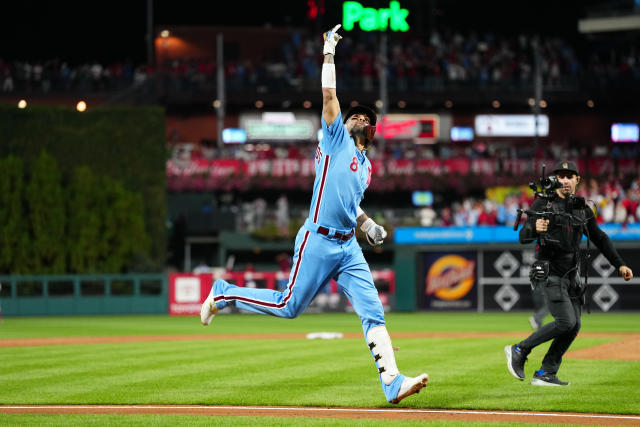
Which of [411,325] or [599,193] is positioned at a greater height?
[599,193]

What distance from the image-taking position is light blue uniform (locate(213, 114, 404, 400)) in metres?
8.05

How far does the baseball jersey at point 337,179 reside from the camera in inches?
316

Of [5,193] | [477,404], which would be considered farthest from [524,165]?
[477,404]

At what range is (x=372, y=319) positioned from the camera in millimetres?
8164

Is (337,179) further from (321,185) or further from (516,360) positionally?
(516,360)

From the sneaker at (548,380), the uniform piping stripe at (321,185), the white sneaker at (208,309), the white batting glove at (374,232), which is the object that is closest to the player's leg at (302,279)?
the uniform piping stripe at (321,185)

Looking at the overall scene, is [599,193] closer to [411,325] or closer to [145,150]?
[411,325]

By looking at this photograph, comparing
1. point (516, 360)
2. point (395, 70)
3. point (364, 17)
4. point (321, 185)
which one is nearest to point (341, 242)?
point (321, 185)

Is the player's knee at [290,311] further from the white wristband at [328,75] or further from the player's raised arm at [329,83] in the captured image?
the white wristband at [328,75]

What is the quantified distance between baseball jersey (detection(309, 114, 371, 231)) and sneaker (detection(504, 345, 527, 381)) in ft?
9.19

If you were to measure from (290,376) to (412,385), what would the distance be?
11.5 ft

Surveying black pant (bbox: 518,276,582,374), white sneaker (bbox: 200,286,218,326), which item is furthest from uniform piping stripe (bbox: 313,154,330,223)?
black pant (bbox: 518,276,582,374)

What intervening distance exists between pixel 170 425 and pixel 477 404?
2697 mm

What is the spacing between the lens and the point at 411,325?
82.1ft
